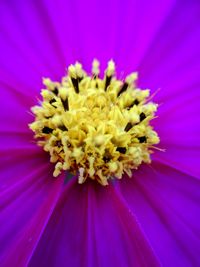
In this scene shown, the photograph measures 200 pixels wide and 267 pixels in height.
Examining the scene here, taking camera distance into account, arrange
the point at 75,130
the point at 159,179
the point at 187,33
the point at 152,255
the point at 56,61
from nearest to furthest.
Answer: the point at 152,255
the point at 75,130
the point at 159,179
the point at 56,61
the point at 187,33

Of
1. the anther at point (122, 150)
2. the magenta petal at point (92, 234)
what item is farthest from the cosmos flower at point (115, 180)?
the anther at point (122, 150)

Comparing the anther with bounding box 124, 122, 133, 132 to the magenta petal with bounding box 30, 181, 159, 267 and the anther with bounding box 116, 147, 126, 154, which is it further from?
the magenta petal with bounding box 30, 181, 159, 267

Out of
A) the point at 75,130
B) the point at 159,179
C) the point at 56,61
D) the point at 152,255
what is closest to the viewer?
the point at 152,255

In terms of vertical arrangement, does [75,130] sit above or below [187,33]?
below

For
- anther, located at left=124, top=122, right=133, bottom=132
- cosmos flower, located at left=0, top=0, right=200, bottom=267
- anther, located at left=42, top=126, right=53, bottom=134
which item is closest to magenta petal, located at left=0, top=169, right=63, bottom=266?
cosmos flower, located at left=0, top=0, right=200, bottom=267

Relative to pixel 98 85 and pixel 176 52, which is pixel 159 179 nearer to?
pixel 98 85

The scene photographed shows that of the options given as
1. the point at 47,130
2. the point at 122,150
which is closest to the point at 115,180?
the point at 122,150

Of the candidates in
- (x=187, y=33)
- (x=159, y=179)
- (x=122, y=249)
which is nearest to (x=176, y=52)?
(x=187, y=33)
